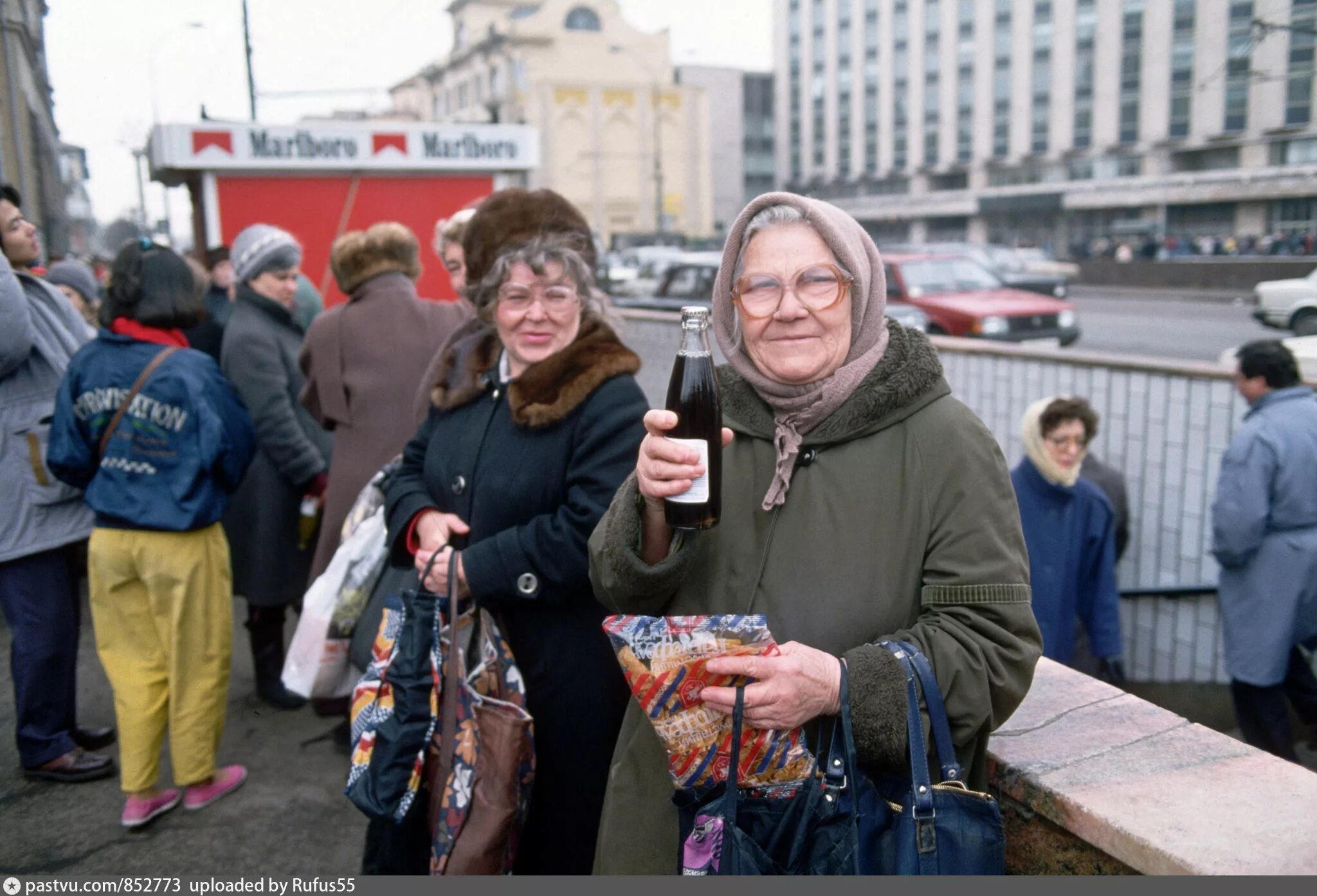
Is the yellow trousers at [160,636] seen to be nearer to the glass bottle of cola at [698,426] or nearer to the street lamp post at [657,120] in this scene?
the glass bottle of cola at [698,426]

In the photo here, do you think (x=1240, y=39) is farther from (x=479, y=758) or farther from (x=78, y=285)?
(x=479, y=758)

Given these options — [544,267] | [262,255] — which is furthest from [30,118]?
[544,267]

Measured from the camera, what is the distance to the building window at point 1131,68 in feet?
140

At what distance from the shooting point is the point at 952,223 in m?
63.7

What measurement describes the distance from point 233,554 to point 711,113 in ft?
193

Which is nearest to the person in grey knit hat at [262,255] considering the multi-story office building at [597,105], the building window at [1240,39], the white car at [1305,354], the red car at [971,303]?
the white car at [1305,354]

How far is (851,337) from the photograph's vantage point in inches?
71.3

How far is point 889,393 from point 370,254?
10.00 ft

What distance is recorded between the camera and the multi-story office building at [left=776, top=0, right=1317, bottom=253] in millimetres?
42594

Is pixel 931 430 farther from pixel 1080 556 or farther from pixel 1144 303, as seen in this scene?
pixel 1144 303

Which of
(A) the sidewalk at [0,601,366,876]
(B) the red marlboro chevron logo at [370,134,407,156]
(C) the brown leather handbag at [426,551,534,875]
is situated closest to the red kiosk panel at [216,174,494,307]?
(B) the red marlboro chevron logo at [370,134,407,156]

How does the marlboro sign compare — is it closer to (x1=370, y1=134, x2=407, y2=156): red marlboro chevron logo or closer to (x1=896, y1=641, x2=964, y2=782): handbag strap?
(x1=370, y1=134, x2=407, y2=156): red marlboro chevron logo

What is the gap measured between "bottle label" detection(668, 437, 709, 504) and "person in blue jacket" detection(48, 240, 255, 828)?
230 cm

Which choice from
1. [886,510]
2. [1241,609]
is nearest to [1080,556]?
[1241,609]
